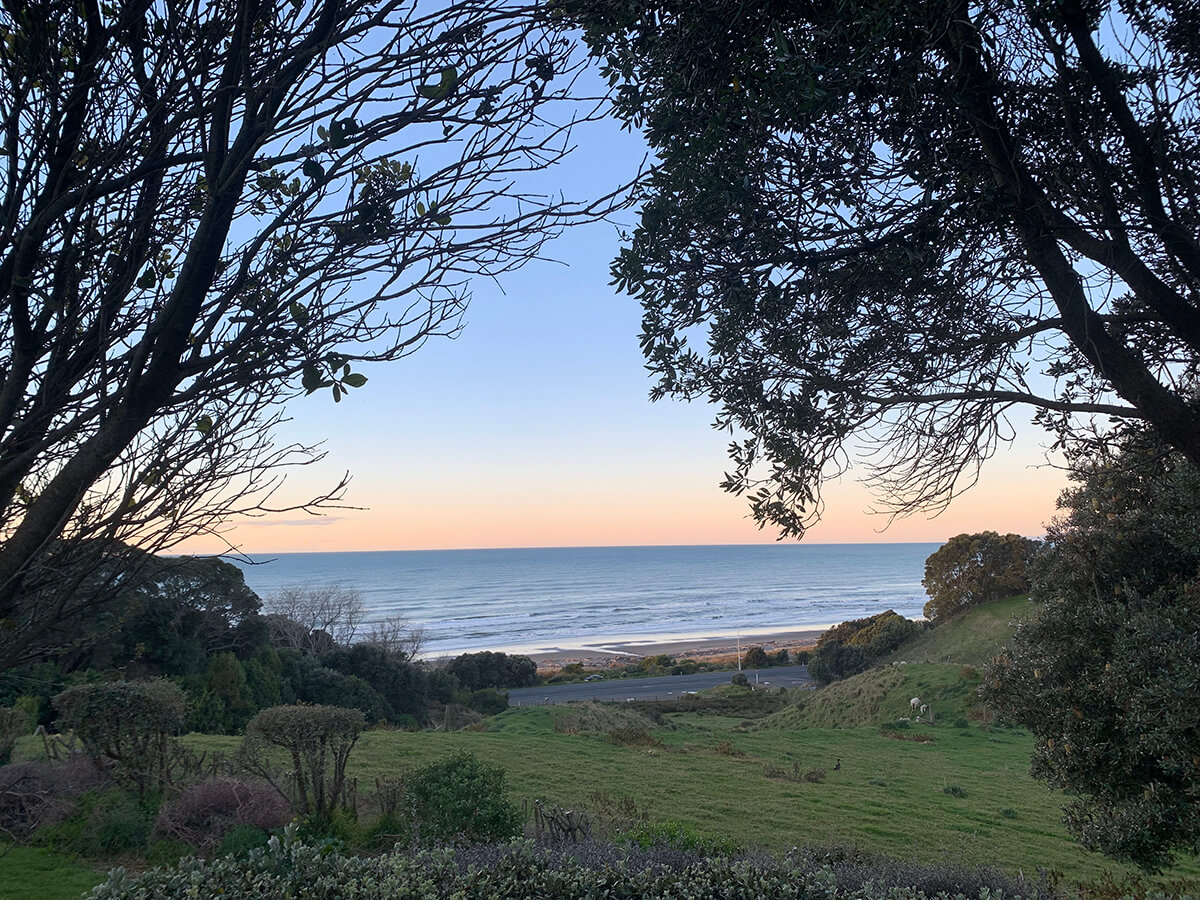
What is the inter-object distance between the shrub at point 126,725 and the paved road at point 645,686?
1091 inches

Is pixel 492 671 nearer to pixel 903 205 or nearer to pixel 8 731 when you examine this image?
pixel 8 731

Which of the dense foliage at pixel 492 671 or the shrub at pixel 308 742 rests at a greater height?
the shrub at pixel 308 742

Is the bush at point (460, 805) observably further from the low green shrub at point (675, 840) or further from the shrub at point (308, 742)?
the low green shrub at point (675, 840)

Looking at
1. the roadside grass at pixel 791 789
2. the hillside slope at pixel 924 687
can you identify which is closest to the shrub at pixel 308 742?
the roadside grass at pixel 791 789

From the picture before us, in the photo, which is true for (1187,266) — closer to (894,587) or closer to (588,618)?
(588,618)

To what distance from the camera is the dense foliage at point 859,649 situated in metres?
41.0

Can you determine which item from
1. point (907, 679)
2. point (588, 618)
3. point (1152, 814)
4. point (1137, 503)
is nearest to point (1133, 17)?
point (1137, 503)

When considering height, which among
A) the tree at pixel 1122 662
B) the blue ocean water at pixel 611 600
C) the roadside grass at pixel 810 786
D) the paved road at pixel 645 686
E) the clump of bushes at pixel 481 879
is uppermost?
the tree at pixel 1122 662

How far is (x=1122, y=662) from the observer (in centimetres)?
616

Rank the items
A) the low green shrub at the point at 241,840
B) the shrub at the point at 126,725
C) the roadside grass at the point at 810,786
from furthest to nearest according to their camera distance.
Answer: the roadside grass at the point at 810,786 → the shrub at the point at 126,725 → the low green shrub at the point at 241,840

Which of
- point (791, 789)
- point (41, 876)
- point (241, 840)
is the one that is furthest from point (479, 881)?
point (791, 789)

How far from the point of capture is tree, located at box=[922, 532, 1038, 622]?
38531mm

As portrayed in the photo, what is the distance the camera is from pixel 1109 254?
462 centimetres

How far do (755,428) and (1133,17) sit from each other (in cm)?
386
